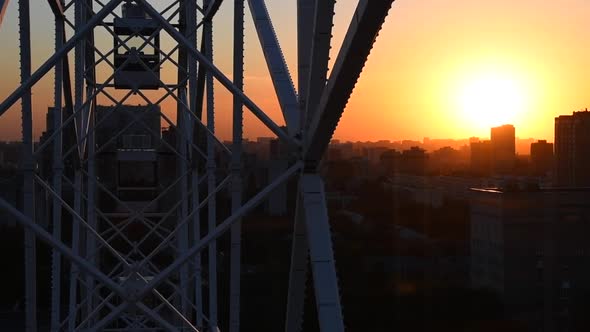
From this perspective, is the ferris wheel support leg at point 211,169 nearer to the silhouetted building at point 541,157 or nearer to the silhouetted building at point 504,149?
the silhouetted building at point 541,157

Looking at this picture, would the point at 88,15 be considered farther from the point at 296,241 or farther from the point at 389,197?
the point at 389,197

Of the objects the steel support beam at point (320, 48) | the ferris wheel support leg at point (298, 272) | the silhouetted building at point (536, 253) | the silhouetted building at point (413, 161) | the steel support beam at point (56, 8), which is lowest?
the silhouetted building at point (536, 253)

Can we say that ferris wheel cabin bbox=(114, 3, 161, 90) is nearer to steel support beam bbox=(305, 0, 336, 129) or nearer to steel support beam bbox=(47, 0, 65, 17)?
steel support beam bbox=(47, 0, 65, 17)

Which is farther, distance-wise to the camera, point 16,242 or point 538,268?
point 16,242

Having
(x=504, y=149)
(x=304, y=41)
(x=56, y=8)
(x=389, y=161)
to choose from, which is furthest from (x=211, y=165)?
(x=389, y=161)

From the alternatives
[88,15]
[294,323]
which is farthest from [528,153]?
[294,323]

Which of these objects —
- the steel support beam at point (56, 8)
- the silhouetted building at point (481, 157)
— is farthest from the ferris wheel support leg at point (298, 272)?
the silhouetted building at point (481, 157)
